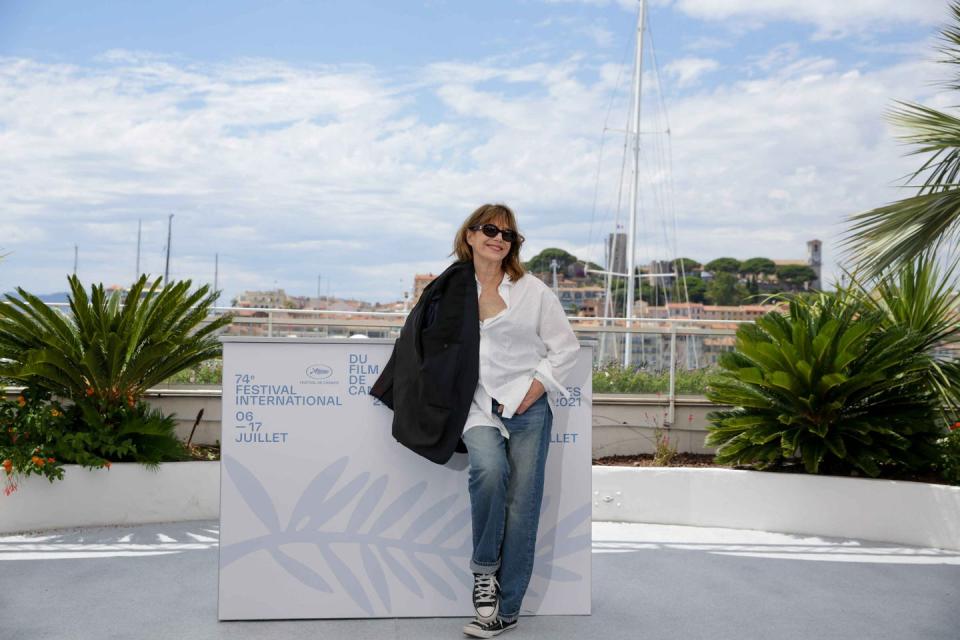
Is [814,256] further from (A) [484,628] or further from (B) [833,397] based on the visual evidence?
(A) [484,628]

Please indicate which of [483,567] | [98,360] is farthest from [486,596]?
[98,360]

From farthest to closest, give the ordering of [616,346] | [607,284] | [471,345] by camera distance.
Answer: [607,284] → [616,346] → [471,345]

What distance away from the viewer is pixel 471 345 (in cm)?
444

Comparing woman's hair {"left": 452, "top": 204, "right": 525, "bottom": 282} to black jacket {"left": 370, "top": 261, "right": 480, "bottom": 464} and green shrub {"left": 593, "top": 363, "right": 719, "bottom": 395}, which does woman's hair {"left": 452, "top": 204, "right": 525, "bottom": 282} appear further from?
green shrub {"left": 593, "top": 363, "right": 719, "bottom": 395}

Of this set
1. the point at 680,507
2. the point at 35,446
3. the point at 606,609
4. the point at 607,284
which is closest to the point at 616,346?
the point at 680,507

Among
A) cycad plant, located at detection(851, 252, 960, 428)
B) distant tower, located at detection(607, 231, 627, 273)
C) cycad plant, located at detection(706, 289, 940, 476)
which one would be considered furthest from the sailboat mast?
cycad plant, located at detection(706, 289, 940, 476)

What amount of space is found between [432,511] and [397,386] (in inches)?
26.8

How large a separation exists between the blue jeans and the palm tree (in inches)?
159

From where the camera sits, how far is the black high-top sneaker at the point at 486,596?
445cm

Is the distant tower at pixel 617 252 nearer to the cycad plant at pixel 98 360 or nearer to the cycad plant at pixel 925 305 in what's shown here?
the cycad plant at pixel 925 305

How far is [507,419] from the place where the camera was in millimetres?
4492

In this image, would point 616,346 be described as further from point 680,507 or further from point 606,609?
point 606,609

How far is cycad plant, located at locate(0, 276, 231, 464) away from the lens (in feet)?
22.8

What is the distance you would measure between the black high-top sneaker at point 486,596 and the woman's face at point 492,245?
1.48m
